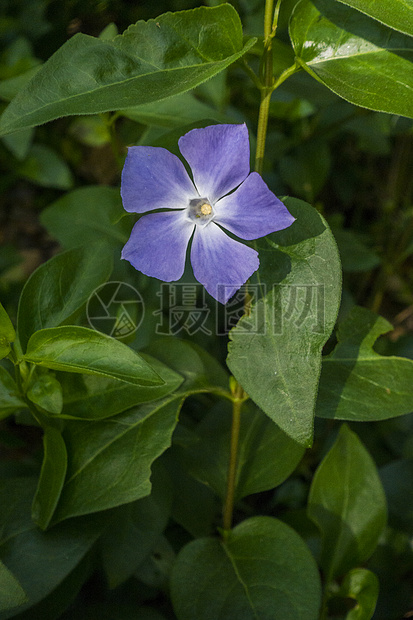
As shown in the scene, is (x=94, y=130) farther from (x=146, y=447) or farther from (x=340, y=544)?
(x=340, y=544)

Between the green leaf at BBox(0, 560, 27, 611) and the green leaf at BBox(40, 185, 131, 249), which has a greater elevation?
the green leaf at BBox(40, 185, 131, 249)

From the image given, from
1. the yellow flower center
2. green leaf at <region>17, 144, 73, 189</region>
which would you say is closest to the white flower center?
the yellow flower center

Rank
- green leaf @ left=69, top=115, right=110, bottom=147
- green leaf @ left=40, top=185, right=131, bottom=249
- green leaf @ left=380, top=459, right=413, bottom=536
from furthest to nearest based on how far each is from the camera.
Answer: green leaf @ left=69, top=115, right=110, bottom=147
green leaf @ left=40, top=185, right=131, bottom=249
green leaf @ left=380, top=459, right=413, bottom=536

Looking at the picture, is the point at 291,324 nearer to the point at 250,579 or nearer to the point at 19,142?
the point at 250,579

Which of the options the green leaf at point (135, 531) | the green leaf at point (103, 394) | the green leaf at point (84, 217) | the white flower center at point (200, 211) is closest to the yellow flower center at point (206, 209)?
the white flower center at point (200, 211)

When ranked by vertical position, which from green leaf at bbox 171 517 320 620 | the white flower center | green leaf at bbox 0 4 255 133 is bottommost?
green leaf at bbox 171 517 320 620

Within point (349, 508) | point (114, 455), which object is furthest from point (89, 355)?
point (349, 508)

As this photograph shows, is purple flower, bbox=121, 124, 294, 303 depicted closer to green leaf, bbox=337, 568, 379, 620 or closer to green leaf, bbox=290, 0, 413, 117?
green leaf, bbox=290, 0, 413, 117
